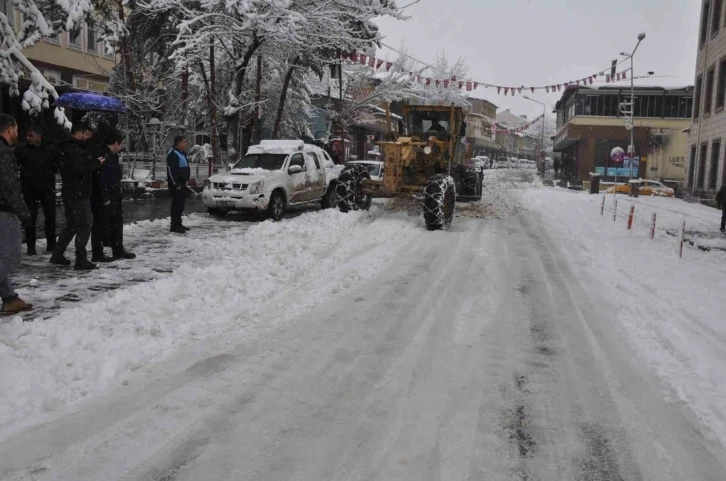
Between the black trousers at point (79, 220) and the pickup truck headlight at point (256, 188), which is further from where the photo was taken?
the pickup truck headlight at point (256, 188)

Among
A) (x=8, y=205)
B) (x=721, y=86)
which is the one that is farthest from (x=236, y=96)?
(x=721, y=86)

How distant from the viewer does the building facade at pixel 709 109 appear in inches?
1071

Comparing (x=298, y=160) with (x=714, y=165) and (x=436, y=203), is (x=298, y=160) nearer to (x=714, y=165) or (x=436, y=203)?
(x=436, y=203)

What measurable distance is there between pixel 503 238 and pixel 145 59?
1887cm

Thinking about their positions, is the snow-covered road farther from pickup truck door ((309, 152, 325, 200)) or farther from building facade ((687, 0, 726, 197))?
building facade ((687, 0, 726, 197))

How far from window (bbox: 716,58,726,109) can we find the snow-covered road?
84.5ft

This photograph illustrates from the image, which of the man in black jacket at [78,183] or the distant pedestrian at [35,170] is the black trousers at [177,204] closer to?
the distant pedestrian at [35,170]

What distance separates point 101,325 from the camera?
17.5ft

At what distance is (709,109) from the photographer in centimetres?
2953

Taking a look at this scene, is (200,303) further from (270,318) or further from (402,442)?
(402,442)

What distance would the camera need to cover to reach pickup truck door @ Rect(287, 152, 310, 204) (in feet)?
47.3

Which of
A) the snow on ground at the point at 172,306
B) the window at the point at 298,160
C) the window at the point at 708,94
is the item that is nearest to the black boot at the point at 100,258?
the snow on ground at the point at 172,306

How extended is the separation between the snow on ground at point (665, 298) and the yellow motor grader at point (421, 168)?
2645mm

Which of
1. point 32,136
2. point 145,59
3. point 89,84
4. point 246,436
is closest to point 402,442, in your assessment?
point 246,436
